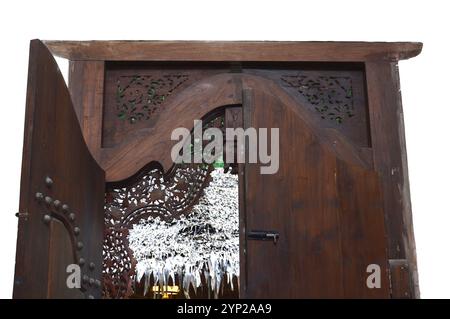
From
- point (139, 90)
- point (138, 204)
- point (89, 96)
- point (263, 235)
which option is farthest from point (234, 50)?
point (263, 235)

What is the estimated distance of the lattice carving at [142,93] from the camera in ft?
8.48

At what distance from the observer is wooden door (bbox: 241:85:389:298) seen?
2.14 m

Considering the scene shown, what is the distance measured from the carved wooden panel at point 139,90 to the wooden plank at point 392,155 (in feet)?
2.11

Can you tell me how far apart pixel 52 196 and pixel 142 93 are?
3.04 ft

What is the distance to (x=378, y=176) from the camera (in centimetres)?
232

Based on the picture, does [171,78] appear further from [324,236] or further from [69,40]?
[324,236]

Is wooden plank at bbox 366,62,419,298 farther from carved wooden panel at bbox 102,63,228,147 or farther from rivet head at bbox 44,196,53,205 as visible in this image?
rivet head at bbox 44,196,53,205

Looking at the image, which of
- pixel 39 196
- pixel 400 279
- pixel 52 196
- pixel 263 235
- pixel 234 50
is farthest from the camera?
pixel 234 50

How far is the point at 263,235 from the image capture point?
215 centimetres

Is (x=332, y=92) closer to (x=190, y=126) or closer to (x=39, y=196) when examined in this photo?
(x=190, y=126)

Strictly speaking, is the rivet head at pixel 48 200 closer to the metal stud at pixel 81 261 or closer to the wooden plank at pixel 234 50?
the metal stud at pixel 81 261

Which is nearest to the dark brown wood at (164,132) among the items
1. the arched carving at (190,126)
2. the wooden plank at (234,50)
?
the arched carving at (190,126)

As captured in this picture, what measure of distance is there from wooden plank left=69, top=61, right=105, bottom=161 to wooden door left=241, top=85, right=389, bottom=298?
64cm
